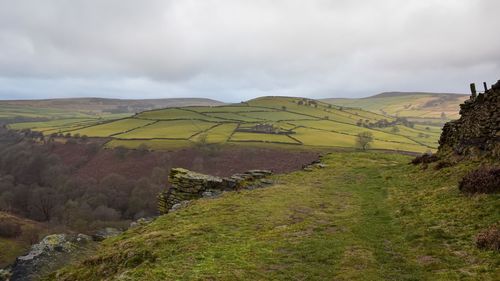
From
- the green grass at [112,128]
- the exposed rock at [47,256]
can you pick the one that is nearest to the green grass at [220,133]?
the green grass at [112,128]

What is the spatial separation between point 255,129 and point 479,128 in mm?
108362

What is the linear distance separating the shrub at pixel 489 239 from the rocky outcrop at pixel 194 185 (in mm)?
16676

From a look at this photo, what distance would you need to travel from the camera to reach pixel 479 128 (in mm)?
22891

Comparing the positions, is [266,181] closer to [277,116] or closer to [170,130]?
[170,130]

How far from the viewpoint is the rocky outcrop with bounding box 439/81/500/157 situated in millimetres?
21016

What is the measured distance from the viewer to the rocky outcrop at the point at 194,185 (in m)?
27.3

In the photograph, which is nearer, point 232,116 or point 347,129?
point 347,129

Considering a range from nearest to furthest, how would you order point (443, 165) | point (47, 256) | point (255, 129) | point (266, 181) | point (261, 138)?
point (47, 256) → point (443, 165) → point (266, 181) → point (261, 138) → point (255, 129)

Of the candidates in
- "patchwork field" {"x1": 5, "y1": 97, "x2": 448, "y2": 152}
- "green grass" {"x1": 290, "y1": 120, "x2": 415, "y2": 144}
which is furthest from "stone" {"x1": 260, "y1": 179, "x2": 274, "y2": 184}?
"green grass" {"x1": 290, "y1": 120, "x2": 415, "y2": 144}

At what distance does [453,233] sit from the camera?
12453 millimetres

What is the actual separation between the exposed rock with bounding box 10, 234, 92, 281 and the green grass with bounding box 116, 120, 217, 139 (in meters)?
105

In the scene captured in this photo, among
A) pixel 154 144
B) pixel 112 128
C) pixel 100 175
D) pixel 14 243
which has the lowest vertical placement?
pixel 14 243

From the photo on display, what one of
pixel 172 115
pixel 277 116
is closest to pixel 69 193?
pixel 172 115

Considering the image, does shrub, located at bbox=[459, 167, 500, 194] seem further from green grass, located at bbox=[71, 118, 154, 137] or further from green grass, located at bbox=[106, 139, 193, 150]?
green grass, located at bbox=[71, 118, 154, 137]
